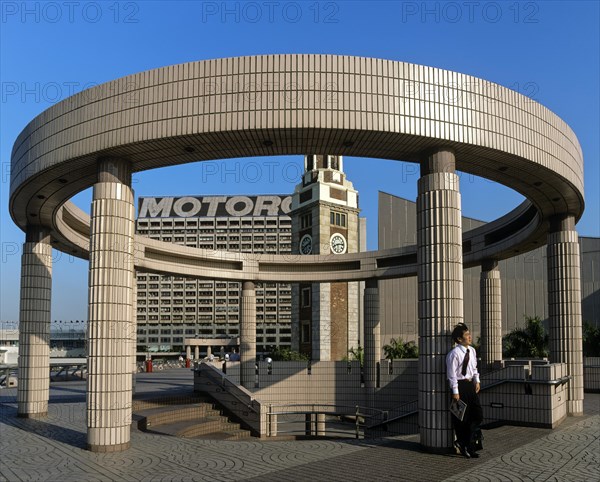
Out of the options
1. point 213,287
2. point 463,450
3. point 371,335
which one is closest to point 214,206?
point 213,287

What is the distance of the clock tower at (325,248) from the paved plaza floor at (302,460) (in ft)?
132

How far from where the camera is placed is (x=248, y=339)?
30.5 metres

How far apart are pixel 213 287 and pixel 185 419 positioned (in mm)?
114054

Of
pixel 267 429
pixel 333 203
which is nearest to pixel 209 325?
pixel 333 203

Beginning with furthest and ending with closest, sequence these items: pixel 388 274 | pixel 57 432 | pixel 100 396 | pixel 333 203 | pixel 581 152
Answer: pixel 333 203 → pixel 388 274 → pixel 581 152 → pixel 57 432 → pixel 100 396

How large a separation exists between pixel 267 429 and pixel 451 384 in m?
11.3

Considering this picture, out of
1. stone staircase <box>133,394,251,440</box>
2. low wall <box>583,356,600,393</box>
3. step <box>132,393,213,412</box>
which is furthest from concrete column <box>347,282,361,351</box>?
stone staircase <box>133,394,251,440</box>

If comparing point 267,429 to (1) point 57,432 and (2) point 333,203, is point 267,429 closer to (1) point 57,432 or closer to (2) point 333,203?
(1) point 57,432

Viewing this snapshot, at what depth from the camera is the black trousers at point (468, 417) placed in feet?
36.3

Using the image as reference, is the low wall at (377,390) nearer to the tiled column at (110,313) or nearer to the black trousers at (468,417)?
the black trousers at (468,417)

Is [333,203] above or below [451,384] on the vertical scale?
above

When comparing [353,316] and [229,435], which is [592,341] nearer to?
[353,316]

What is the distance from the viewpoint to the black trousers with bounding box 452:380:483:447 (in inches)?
435

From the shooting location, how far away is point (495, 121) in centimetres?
1244
